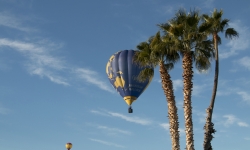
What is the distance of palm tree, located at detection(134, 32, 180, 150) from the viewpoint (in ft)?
113

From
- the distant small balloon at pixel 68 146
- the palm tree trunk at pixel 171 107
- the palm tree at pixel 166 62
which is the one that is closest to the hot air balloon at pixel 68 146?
the distant small balloon at pixel 68 146

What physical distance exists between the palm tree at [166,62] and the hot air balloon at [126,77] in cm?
1283

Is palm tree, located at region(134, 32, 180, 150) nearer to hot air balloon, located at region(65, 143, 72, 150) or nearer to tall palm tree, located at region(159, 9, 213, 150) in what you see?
tall palm tree, located at region(159, 9, 213, 150)

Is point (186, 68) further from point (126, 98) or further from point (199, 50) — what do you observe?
point (126, 98)

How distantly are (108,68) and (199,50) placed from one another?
66.6 feet

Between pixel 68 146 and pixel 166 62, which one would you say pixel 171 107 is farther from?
pixel 68 146

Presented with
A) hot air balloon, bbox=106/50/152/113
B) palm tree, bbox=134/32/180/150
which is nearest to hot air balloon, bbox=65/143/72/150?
hot air balloon, bbox=106/50/152/113

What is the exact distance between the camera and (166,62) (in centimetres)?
3781

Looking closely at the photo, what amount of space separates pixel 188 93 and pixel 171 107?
7.10 feet

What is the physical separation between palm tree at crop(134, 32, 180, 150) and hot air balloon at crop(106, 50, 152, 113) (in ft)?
42.1

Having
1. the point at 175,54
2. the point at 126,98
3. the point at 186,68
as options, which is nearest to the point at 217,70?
→ the point at 186,68

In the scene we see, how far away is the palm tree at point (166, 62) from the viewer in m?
34.5

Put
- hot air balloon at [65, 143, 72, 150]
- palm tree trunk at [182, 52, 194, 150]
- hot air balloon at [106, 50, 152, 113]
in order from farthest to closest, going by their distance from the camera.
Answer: hot air balloon at [106, 50, 152, 113] < hot air balloon at [65, 143, 72, 150] < palm tree trunk at [182, 52, 194, 150]

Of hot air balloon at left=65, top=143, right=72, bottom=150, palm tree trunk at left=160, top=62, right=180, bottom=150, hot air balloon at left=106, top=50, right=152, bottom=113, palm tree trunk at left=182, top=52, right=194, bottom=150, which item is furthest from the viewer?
hot air balloon at left=106, top=50, right=152, bottom=113
